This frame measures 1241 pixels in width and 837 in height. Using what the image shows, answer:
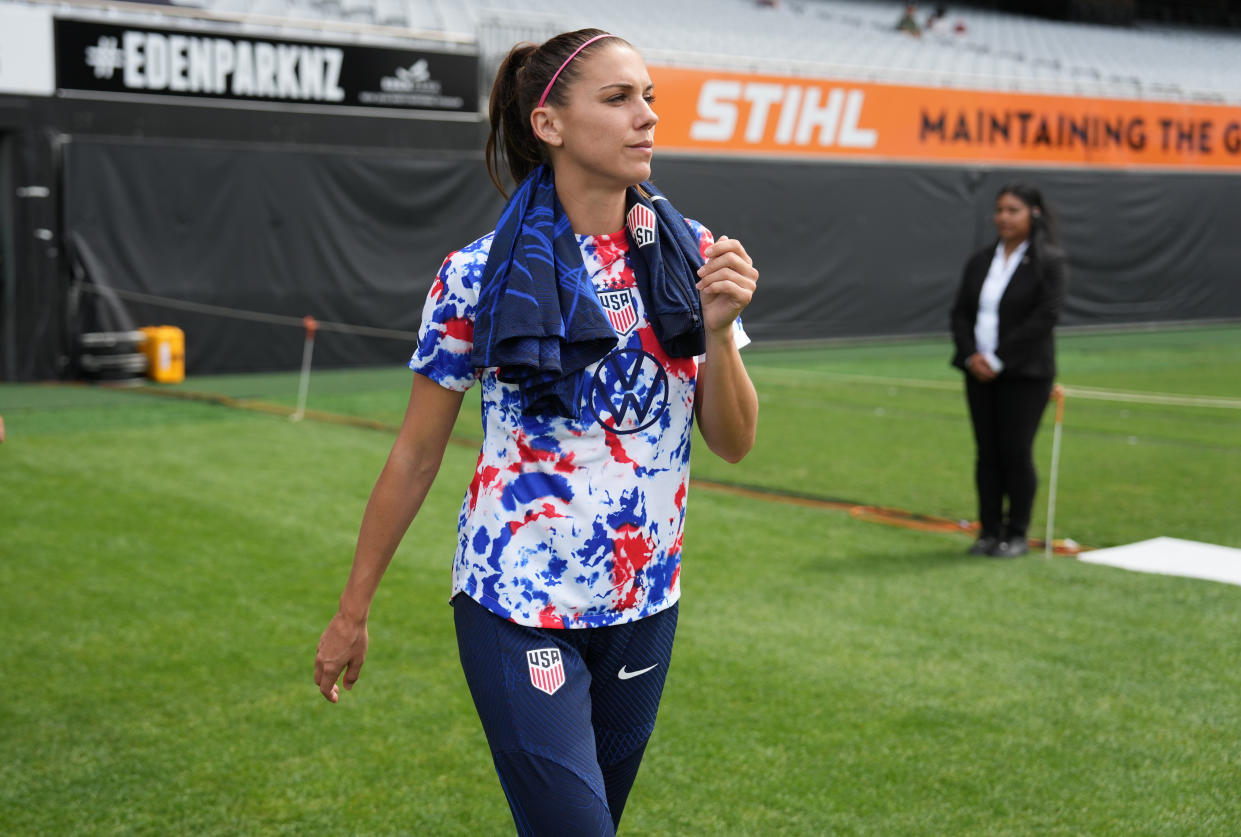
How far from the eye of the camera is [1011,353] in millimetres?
7215

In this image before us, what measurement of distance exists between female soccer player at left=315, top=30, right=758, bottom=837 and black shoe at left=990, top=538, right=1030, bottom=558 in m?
5.21

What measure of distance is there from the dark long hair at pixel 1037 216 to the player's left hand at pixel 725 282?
209 inches

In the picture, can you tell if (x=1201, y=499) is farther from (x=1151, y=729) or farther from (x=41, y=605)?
(x=41, y=605)

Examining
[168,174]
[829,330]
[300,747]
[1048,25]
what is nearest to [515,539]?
[300,747]

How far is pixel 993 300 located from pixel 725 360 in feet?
17.5

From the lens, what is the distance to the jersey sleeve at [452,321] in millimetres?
2441

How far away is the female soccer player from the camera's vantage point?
2.37m

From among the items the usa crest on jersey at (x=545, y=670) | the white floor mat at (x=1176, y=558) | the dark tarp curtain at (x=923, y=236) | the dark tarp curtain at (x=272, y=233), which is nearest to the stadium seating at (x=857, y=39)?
the dark tarp curtain at (x=923, y=236)

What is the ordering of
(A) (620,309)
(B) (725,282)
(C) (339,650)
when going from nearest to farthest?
(B) (725,282), (A) (620,309), (C) (339,650)

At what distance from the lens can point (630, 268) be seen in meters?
2.50

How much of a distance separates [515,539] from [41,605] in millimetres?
4564

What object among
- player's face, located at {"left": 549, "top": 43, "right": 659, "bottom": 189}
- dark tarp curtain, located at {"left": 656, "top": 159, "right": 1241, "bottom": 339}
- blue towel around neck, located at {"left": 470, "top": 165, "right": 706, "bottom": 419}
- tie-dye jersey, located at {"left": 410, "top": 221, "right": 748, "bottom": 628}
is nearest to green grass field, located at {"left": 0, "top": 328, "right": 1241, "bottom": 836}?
tie-dye jersey, located at {"left": 410, "top": 221, "right": 748, "bottom": 628}

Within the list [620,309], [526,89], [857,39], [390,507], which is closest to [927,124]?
[857,39]

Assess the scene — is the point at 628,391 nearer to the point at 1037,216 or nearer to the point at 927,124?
the point at 1037,216
